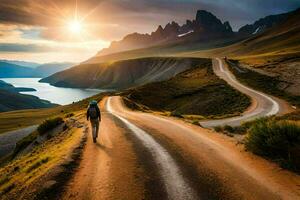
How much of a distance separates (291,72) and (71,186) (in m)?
76.7

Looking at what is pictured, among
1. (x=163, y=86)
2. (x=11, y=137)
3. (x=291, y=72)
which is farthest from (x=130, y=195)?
(x=291, y=72)

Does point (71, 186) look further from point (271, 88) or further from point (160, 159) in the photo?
A: point (271, 88)

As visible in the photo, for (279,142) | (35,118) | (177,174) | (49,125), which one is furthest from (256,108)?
(35,118)

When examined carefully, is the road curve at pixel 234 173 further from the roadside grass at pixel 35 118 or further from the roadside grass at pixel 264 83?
the roadside grass at pixel 35 118

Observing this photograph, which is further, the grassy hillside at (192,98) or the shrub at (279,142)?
the grassy hillside at (192,98)

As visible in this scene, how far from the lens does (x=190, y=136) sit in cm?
1902

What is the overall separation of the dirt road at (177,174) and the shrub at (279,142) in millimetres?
534

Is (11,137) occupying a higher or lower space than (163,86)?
lower

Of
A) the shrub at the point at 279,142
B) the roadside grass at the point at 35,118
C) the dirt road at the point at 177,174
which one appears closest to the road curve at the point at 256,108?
the shrub at the point at 279,142

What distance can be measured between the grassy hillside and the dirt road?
115 ft

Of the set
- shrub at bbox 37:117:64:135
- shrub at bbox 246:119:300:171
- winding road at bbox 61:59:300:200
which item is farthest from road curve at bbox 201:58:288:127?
winding road at bbox 61:59:300:200

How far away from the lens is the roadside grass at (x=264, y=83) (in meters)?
58.7

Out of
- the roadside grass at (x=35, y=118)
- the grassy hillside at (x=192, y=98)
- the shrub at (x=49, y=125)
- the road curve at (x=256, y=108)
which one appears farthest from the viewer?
the roadside grass at (x=35, y=118)

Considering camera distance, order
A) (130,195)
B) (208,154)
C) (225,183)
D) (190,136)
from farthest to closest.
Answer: (190,136), (208,154), (225,183), (130,195)
